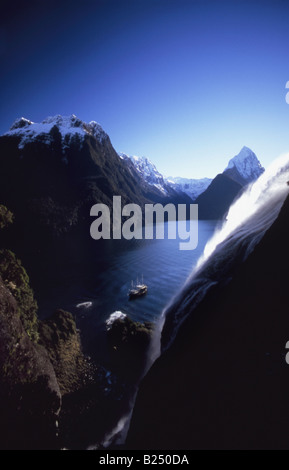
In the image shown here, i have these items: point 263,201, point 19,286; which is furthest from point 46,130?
point 263,201

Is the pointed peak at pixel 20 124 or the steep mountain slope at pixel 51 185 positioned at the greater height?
the pointed peak at pixel 20 124

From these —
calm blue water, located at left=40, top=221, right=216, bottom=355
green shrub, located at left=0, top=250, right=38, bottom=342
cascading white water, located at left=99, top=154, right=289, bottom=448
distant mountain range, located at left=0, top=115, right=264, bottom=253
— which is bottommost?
calm blue water, located at left=40, top=221, right=216, bottom=355

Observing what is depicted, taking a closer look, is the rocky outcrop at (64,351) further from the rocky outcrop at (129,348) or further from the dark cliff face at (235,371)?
the dark cliff face at (235,371)

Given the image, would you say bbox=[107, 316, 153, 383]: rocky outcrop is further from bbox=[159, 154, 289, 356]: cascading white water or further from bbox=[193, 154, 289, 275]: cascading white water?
bbox=[193, 154, 289, 275]: cascading white water

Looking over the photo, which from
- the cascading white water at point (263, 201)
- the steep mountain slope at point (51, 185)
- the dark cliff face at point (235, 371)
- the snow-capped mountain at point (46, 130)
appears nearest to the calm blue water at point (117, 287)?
the dark cliff face at point (235, 371)

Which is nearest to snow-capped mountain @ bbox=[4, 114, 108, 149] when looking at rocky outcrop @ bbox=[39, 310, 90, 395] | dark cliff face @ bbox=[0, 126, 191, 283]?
dark cliff face @ bbox=[0, 126, 191, 283]
